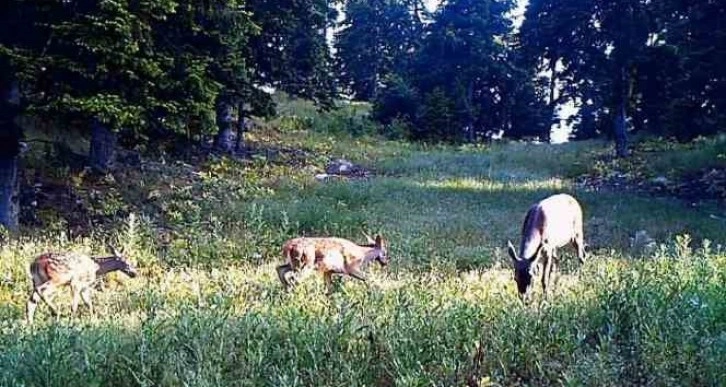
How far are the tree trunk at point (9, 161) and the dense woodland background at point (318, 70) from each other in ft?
0.06

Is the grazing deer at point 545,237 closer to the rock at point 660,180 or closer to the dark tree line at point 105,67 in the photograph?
the dark tree line at point 105,67

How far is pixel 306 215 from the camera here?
12.0 metres

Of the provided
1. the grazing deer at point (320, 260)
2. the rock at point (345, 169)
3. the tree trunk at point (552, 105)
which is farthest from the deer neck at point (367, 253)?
the tree trunk at point (552, 105)

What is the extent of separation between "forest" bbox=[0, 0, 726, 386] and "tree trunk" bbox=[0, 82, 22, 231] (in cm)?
3

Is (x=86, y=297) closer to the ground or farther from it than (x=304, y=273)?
closer to the ground

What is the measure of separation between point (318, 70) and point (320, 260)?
15.2m

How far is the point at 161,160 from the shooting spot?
17484mm

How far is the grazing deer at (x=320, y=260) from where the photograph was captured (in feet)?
25.0

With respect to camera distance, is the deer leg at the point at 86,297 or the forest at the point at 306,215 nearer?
the forest at the point at 306,215

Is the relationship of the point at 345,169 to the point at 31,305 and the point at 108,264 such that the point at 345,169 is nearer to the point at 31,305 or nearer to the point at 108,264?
the point at 108,264

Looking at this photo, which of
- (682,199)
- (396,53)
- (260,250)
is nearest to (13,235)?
(260,250)

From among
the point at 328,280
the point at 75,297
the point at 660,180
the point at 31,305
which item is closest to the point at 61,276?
the point at 75,297

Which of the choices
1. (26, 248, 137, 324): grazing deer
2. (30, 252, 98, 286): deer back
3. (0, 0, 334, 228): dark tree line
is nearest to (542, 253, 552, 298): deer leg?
(26, 248, 137, 324): grazing deer

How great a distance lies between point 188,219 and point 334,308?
21.4 ft
